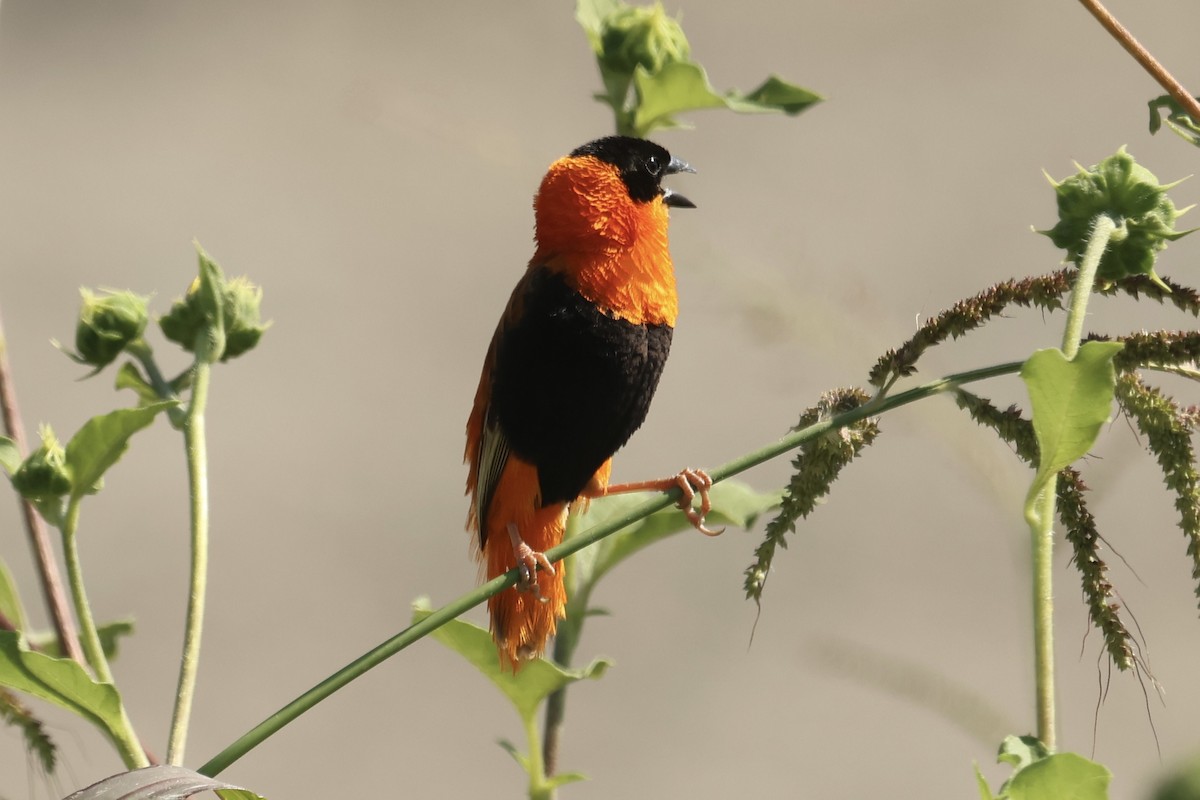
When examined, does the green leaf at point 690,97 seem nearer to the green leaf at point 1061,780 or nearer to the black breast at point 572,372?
the black breast at point 572,372

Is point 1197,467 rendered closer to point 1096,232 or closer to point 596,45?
point 1096,232

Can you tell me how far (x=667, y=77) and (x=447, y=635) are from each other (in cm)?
58

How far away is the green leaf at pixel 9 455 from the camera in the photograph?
1.09 meters

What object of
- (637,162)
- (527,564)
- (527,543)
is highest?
(637,162)

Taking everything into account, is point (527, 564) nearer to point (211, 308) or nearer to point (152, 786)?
point (211, 308)

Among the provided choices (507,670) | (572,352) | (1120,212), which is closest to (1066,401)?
(1120,212)

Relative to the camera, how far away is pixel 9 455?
3.61 ft

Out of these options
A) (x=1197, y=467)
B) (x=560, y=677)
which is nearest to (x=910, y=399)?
(x=1197, y=467)

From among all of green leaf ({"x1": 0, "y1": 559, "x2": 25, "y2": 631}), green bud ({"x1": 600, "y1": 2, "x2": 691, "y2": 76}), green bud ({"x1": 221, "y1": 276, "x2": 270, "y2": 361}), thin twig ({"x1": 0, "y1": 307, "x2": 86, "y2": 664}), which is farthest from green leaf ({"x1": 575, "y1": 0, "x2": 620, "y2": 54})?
green leaf ({"x1": 0, "y1": 559, "x2": 25, "y2": 631})

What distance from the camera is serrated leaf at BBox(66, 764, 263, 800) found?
671mm

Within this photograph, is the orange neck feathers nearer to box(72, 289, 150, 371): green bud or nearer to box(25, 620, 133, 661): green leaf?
box(72, 289, 150, 371): green bud

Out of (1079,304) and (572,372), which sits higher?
(572,372)

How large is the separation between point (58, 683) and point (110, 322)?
53 centimetres

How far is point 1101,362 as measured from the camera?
67 centimetres
